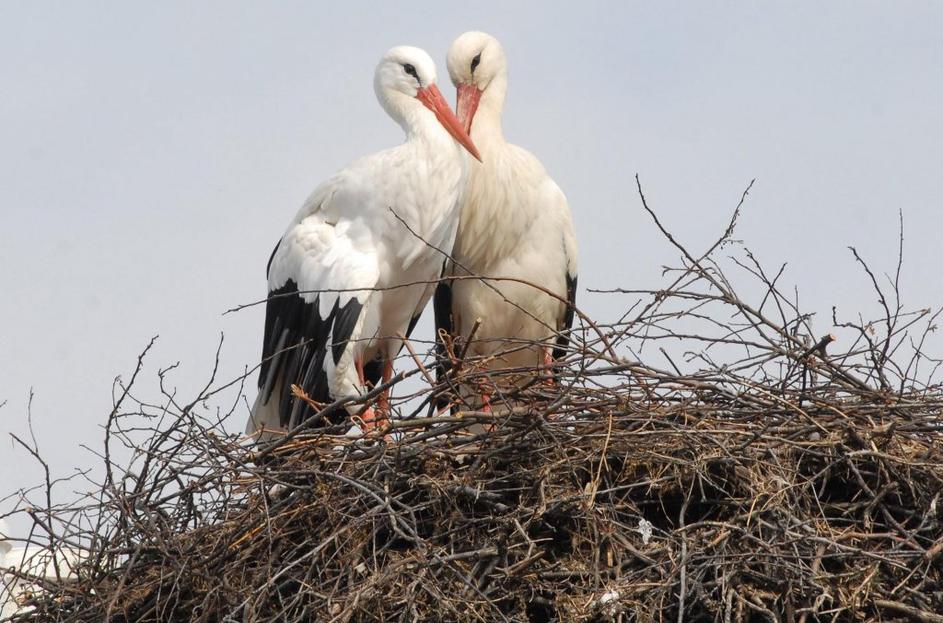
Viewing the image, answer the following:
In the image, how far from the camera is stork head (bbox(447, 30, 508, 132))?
19.2 ft

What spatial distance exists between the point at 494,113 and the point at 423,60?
378 mm

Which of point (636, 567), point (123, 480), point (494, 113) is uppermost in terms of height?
point (494, 113)

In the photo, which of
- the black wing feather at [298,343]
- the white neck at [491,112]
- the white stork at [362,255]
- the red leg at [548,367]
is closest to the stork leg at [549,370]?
the red leg at [548,367]

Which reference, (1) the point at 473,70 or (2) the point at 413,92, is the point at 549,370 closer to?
(2) the point at 413,92

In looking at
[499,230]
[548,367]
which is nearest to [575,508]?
[548,367]

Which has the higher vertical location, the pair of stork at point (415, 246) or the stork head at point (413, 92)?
the stork head at point (413, 92)

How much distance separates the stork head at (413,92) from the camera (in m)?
5.62

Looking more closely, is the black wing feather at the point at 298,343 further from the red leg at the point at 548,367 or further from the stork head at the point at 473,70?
the stork head at the point at 473,70

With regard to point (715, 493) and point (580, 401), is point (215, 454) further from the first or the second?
point (715, 493)

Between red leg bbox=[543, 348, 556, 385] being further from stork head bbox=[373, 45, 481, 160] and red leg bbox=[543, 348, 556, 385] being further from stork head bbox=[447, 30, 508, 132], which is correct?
stork head bbox=[447, 30, 508, 132]

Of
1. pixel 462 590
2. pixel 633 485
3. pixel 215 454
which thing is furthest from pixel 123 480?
pixel 633 485

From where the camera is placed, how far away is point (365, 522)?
13.5 ft

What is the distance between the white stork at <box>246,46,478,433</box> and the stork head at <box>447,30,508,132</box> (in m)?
0.20

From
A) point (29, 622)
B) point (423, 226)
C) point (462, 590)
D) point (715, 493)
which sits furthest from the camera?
point (423, 226)
